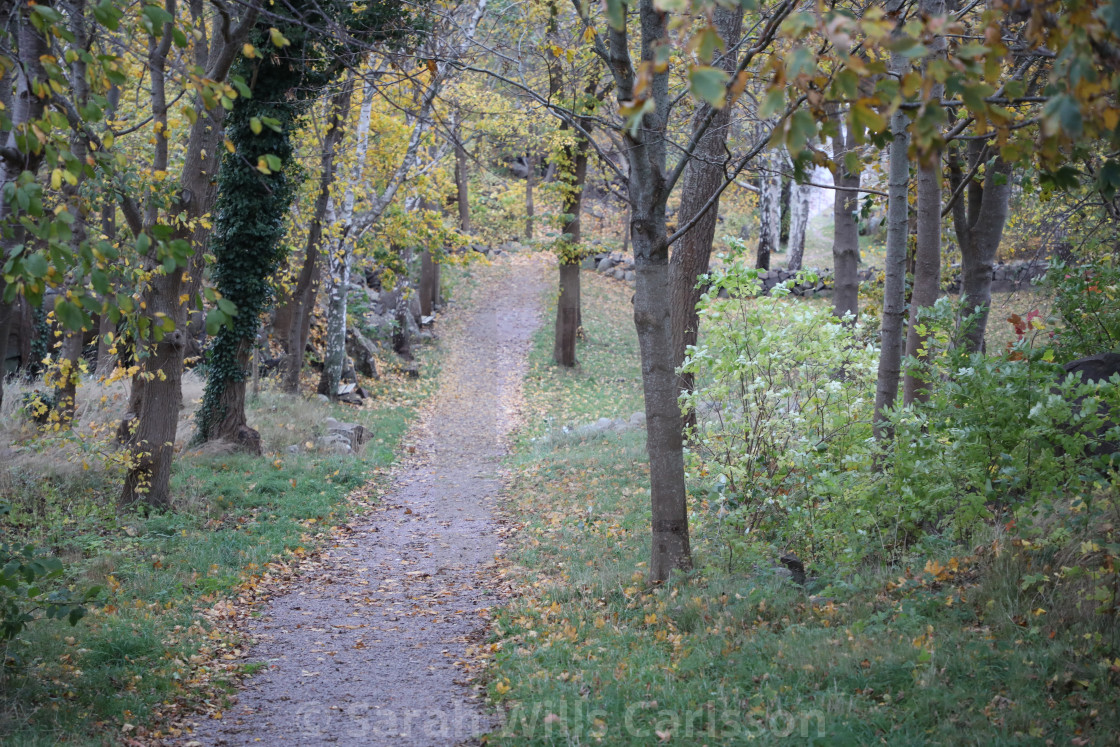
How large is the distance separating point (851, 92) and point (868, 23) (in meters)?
0.21

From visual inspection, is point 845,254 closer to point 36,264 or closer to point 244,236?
point 244,236

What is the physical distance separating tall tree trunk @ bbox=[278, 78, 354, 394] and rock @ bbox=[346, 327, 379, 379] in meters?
2.53

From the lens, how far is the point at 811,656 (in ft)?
14.4

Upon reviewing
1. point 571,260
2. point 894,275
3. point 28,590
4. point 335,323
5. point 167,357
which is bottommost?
point 28,590

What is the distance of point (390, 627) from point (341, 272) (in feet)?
39.2

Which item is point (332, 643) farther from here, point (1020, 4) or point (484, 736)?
point (1020, 4)

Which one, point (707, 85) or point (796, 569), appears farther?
point (796, 569)

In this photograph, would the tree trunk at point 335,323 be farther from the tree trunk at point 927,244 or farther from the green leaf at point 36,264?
the green leaf at point 36,264

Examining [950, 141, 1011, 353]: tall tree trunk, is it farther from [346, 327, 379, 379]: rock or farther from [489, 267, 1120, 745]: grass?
[346, 327, 379, 379]: rock

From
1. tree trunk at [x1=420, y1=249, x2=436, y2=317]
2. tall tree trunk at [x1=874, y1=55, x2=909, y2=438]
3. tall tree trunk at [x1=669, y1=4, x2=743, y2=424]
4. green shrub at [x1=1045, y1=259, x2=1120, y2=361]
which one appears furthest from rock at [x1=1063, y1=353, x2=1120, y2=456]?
tree trunk at [x1=420, y1=249, x2=436, y2=317]

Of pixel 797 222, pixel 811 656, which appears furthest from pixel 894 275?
pixel 797 222

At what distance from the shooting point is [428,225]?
18.4 meters

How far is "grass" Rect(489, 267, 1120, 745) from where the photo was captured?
144 inches

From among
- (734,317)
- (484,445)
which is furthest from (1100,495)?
(484,445)
